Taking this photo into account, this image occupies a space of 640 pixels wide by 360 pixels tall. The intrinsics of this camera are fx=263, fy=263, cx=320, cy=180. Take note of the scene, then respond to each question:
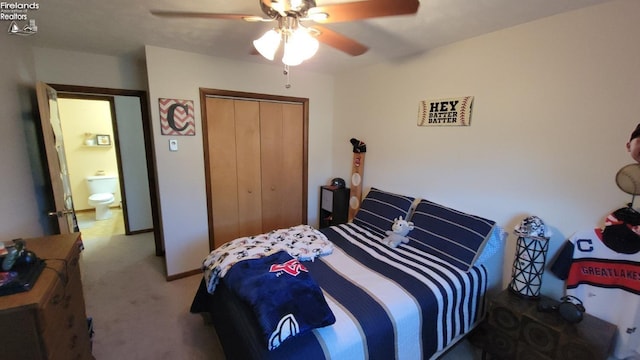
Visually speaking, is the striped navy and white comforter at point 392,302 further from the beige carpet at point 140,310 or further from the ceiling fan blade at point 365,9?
the ceiling fan blade at point 365,9

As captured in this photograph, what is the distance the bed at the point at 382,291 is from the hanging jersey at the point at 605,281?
41cm

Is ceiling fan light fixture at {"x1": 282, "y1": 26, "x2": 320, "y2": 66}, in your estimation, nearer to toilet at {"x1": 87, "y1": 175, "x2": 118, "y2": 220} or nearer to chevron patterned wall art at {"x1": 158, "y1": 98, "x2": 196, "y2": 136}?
chevron patterned wall art at {"x1": 158, "y1": 98, "x2": 196, "y2": 136}

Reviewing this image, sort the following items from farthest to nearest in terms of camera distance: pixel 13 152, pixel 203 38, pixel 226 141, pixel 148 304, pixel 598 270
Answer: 1. pixel 226 141
2. pixel 148 304
3. pixel 203 38
4. pixel 13 152
5. pixel 598 270

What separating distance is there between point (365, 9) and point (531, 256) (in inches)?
71.4

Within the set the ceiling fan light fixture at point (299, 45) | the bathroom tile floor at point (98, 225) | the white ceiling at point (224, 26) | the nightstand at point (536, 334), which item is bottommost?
the bathroom tile floor at point (98, 225)

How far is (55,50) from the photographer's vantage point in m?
2.39

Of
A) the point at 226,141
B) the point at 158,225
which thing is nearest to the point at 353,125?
the point at 226,141

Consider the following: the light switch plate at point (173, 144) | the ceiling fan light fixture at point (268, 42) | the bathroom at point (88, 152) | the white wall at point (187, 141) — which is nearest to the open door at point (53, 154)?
the white wall at point (187, 141)

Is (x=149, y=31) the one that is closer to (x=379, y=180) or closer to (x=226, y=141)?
(x=226, y=141)

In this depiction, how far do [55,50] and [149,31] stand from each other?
1.17 metres

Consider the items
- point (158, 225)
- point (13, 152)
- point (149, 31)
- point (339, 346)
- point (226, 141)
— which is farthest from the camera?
point (158, 225)

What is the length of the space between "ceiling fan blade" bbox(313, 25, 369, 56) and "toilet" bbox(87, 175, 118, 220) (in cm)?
485

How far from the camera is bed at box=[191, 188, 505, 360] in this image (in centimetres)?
129

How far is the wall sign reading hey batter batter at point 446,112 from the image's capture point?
216 cm
